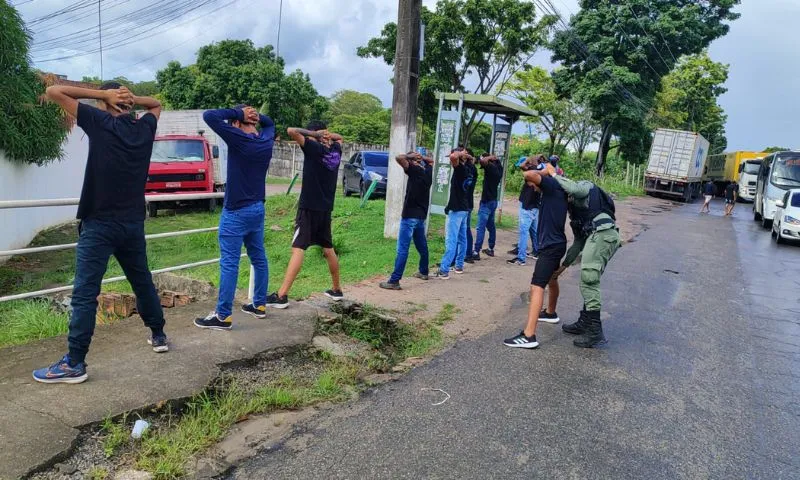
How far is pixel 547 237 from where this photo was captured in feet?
19.0

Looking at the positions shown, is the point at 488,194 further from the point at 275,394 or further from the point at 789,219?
the point at 789,219

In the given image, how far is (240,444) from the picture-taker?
3523mm

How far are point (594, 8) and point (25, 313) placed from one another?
110 feet

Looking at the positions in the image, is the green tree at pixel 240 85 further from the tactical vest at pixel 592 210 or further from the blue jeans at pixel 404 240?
the tactical vest at pixel 592 210

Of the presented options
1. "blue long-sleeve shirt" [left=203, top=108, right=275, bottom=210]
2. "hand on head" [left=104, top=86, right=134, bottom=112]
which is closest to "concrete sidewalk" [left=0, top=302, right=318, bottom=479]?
"blue long-sleeve shirt" [left=203, top=108, right=275, bottom=210]

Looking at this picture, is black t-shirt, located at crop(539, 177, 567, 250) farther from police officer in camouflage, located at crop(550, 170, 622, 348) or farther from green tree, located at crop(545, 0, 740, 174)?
green tree, located at crop(545, 0, 740, 174)

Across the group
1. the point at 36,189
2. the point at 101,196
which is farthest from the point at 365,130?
the point at 101,196

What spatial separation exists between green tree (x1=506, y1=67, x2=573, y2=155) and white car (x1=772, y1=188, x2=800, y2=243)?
17682 mm

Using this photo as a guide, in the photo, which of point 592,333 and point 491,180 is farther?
point 491,180

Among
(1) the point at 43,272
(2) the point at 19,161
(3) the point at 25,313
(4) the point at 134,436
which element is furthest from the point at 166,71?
(4) the point at 134,436

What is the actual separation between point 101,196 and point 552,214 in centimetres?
393

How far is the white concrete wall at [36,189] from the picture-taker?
10.6 metres

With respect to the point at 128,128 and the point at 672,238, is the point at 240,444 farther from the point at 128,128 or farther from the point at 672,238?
the point at 672,238

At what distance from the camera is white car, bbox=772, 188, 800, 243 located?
14.9m
